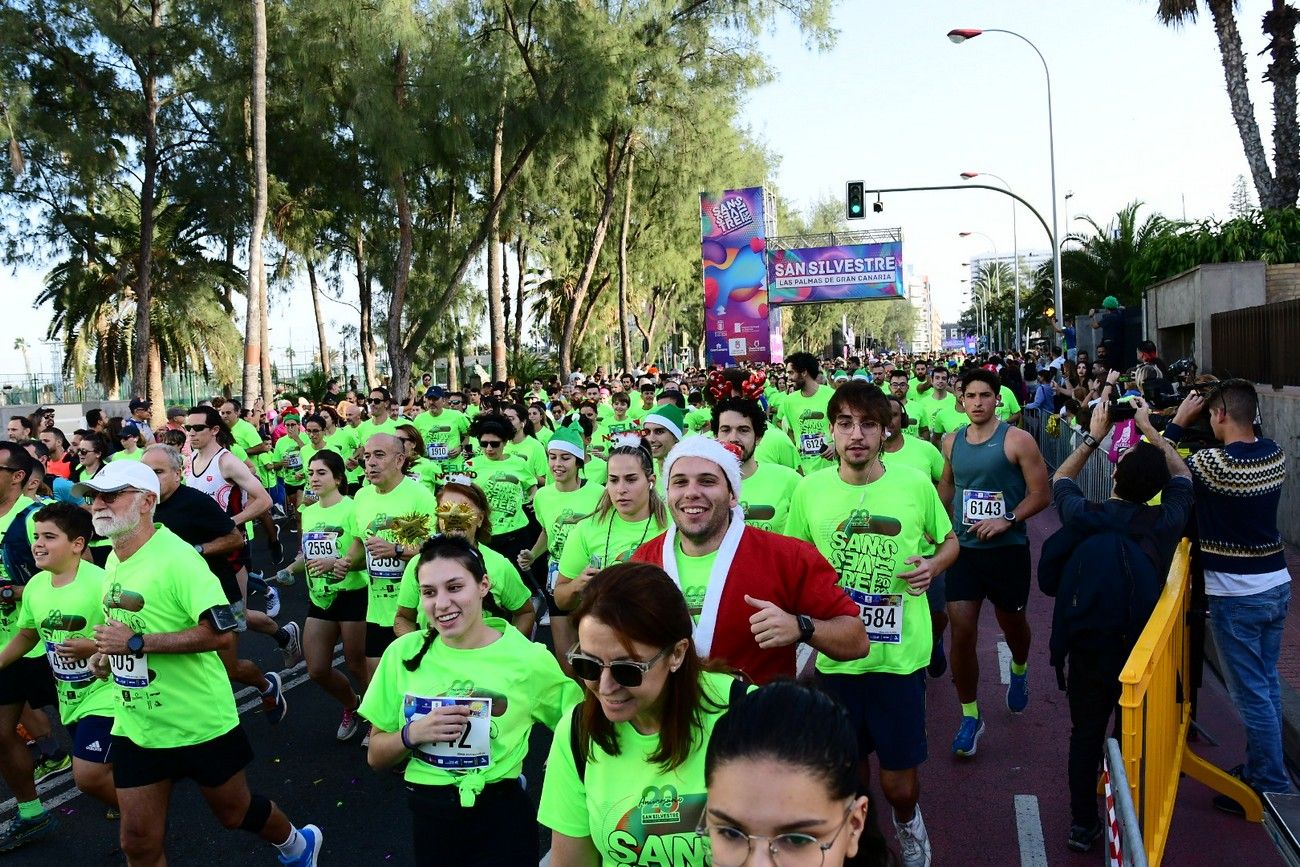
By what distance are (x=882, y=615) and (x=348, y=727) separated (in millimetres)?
3850

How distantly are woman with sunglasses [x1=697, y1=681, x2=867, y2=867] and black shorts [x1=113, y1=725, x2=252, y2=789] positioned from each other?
131 inches

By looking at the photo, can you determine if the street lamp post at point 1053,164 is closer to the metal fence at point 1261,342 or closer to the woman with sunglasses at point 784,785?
the metal fence at point 1261,342

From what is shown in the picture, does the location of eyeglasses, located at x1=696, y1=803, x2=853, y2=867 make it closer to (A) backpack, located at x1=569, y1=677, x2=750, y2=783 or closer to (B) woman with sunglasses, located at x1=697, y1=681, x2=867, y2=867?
(B) woman with sunglasses, located at x1=697, y1=681, x2=867, y2=867

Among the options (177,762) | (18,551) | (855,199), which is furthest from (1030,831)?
(855,199)

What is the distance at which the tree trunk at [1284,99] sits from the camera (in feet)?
61.1

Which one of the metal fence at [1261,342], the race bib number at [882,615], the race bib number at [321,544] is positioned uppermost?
the metal fence at [1261,342]

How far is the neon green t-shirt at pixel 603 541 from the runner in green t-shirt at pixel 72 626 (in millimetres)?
2003

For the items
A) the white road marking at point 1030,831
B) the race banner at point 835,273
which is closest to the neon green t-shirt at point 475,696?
the white road marking at point 1030,831

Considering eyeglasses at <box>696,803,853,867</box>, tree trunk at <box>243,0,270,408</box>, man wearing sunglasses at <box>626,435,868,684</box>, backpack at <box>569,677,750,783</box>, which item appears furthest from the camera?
tree trunk at <box>243,0,270,408</box>

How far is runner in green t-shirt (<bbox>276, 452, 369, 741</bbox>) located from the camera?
684cm

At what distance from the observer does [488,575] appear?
5082 mm

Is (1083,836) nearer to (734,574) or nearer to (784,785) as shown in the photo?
(734,574)

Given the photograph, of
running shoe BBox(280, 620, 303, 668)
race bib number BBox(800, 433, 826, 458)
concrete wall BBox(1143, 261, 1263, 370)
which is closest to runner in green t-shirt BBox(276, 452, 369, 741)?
running shoe BBox(280, 620, 303, 668)

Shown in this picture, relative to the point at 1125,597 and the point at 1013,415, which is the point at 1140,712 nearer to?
the point at 1125,597
